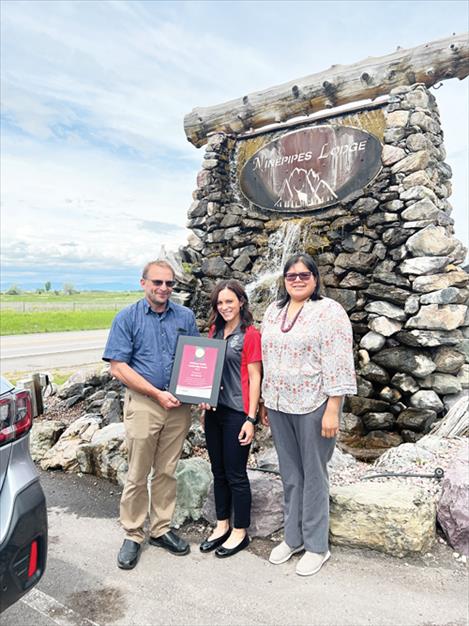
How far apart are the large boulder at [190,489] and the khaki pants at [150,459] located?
0.32 meters

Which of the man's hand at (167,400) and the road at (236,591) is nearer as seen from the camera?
the road at (236,591)

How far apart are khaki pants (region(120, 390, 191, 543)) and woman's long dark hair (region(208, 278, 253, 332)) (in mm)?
615

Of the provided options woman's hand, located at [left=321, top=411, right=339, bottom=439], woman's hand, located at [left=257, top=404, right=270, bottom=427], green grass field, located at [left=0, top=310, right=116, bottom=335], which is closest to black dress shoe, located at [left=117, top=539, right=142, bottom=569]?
woman's hand, located at [left=257, top=404, right=270, bottom=427]

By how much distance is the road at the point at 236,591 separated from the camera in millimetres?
2498

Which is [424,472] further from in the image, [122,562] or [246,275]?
[246,275]

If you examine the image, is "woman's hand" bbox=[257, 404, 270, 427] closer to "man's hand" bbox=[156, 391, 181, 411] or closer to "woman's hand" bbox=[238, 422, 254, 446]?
"woman's hand" bbox=[238, 422, 254, 446]

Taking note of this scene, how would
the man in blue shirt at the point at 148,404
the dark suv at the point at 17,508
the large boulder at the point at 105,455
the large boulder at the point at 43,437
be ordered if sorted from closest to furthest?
the dark suv at the point at 17,508
the man in blue shirt at the point at 148,404
the large boulder at the point at 105,455
the large boulder at the point at 43,437

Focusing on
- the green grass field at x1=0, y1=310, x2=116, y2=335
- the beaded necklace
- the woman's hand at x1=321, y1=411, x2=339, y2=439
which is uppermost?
the beaded necklace

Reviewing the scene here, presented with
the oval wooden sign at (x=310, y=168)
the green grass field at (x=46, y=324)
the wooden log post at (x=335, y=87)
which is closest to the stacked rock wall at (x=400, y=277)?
the oval wooden sign at (x=310, y=168)

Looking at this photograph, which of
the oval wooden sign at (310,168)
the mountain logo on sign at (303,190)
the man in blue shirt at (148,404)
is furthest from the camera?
the mountain logo on sign at (303,190)

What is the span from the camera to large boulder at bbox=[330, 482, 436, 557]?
119 inches

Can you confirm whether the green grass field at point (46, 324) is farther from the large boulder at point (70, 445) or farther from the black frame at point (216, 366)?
the black frame at point (216, 366)

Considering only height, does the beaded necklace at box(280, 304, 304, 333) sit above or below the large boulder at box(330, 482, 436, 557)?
above

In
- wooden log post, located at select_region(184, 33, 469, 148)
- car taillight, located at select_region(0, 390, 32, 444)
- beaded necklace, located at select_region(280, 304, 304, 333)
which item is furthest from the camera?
wooden log post, located at select_region(184, 33, 469, 148)
